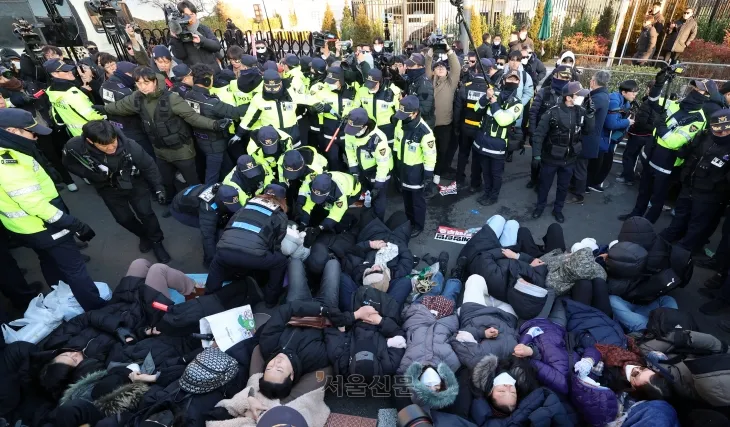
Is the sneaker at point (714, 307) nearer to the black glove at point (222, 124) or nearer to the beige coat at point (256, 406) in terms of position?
the beige coat at point (256, 406)

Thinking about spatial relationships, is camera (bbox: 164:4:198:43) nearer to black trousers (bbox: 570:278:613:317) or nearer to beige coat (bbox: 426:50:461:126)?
beige coat (bbox: 426:50:461:126)

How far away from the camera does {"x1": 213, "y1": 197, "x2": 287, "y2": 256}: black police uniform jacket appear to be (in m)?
3.76

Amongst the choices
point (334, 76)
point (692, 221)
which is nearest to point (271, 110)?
point (334, 76)

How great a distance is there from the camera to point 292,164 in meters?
4.42

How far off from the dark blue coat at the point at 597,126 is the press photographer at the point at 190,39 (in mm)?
6094

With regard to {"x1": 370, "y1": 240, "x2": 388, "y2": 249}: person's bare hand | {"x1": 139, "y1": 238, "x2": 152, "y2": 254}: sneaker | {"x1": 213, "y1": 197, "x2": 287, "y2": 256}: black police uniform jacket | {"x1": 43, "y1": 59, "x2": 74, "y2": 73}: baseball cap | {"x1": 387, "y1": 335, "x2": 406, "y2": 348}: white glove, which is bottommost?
{"x1": 139, "y1": 238, "x2": 152, "y2": 254}: sneaker

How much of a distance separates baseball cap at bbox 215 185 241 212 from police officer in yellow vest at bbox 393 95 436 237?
2.16 meters

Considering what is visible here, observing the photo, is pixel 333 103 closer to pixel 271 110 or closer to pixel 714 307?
pixel 271 110

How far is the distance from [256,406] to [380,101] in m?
4.34

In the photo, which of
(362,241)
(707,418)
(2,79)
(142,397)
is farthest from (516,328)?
(2,79)

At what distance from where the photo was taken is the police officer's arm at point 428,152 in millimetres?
4975

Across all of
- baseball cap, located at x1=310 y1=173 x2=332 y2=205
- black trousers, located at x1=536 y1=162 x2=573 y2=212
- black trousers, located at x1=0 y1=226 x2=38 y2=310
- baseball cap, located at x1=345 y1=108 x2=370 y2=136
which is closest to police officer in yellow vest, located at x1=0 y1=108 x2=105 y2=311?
black trousers, located at x1=0 y1=226 x2=38 y2=310

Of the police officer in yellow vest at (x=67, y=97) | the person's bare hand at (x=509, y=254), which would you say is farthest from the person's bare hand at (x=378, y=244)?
the police officer in yellow vest at (x=67, y=97)

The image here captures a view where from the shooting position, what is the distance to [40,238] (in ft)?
12.6
